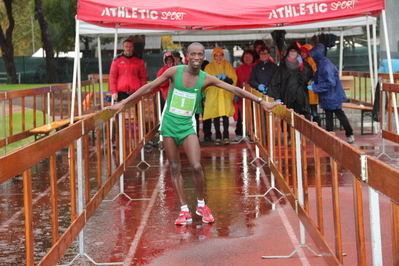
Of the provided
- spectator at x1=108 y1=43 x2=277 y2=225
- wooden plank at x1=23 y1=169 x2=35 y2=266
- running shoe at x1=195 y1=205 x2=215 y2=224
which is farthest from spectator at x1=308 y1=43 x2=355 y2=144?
wooden plank at x1=23 y1=169 x2=35 y2=266

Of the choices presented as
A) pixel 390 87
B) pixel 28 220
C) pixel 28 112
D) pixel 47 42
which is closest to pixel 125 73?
pixel 390 87

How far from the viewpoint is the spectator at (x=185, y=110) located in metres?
6.95

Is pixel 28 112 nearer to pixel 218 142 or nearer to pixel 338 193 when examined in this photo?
pixel 218 142

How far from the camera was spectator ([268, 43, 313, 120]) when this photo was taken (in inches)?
493

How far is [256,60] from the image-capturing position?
47.8 feet

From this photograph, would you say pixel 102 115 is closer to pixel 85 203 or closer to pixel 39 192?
pixel 85 203

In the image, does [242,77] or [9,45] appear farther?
[9,45]

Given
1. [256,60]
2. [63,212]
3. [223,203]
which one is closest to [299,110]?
[256,60]

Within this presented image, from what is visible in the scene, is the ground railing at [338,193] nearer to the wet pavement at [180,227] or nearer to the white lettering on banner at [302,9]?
the wet pavement at [180,227]

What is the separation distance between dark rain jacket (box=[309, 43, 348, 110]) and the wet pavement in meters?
2.75

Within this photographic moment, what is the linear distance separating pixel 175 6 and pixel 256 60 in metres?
4.10

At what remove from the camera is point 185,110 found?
7031mm

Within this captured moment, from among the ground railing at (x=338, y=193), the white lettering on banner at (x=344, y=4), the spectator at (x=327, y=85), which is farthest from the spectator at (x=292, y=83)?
the ground railing at (x=338, y=193)

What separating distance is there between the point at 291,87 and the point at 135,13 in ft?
11.4
